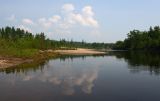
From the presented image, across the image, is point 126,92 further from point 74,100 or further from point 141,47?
point 141,47

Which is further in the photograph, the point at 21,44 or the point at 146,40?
the point at 146,40

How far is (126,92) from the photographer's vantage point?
27688mm

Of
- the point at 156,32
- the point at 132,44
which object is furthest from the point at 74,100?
the point at 132,44

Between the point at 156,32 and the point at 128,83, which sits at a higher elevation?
the point at 156,32

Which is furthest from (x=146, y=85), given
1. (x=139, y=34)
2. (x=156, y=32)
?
(x=139, y=34)

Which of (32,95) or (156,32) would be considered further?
(156,32)

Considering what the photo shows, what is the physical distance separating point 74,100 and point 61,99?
133 centimetres

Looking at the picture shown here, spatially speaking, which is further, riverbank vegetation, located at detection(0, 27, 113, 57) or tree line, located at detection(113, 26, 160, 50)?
tree line, located at detection(113, 26, 160, 50)

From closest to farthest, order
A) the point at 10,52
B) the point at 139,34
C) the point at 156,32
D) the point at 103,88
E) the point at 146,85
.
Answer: the point at 103,88 < the point at 146,85 < the point at 10,52 < the point at 156,32 < the point at 139,34

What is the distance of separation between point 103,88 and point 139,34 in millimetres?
168461

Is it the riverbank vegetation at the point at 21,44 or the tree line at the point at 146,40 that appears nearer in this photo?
the riverbank vegetation at the point at 21,44

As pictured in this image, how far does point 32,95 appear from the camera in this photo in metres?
26.6

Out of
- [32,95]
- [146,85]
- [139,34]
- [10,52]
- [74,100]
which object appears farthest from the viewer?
[139,34]

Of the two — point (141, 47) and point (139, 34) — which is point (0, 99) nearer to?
point (141, 47)
